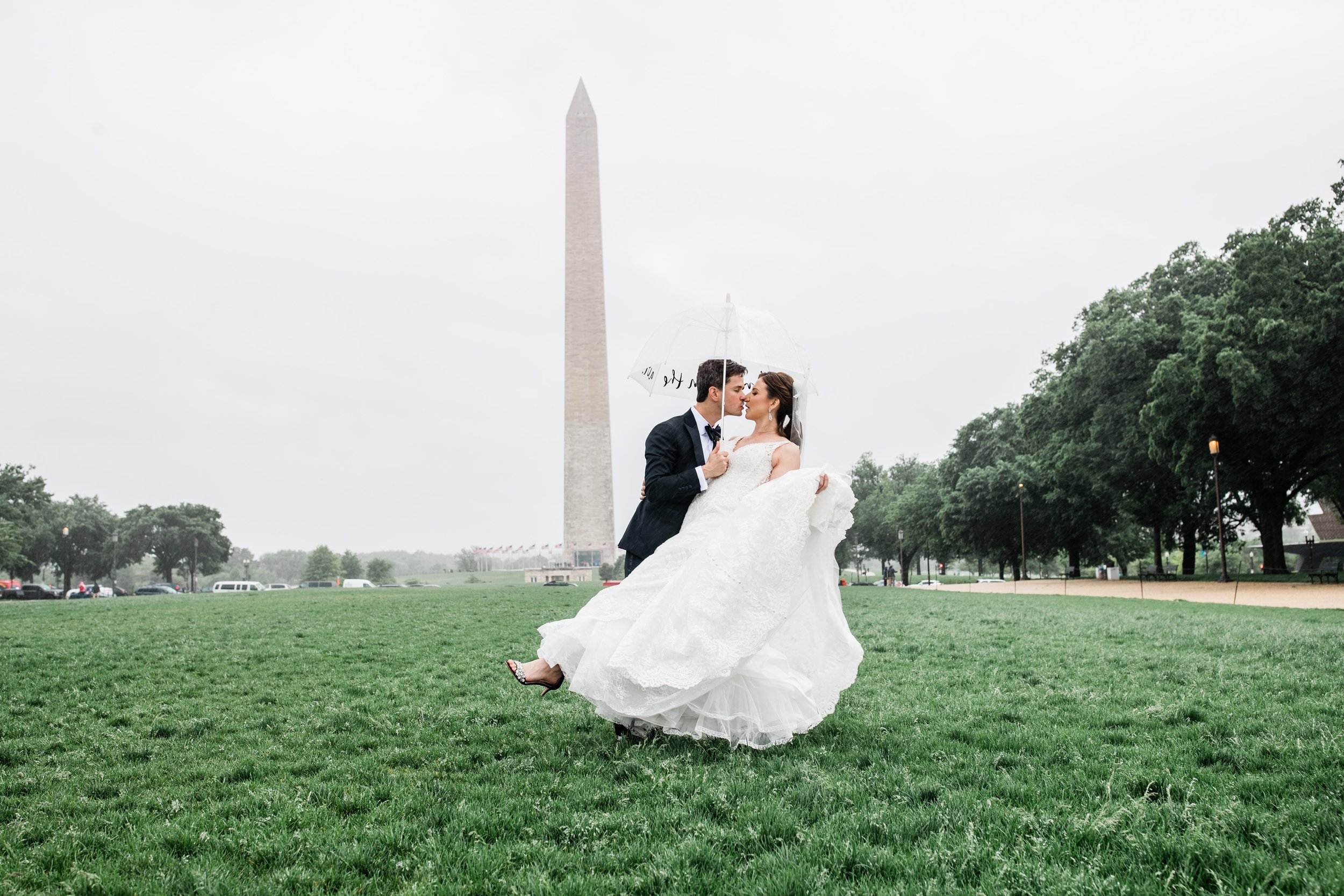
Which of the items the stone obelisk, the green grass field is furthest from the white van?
the green grass field

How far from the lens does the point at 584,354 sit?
166 ft

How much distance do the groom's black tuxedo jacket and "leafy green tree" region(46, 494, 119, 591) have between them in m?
80.1

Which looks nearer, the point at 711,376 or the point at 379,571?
the point at 711,376

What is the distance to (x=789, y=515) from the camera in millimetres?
5504

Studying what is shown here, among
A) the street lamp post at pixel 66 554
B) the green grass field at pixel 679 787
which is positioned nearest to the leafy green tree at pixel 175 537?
the street lamp post at pixel 66 554

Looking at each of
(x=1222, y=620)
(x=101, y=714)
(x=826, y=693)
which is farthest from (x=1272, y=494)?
(x=101, y=714)

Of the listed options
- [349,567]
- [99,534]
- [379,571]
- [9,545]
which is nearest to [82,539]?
[99,534]

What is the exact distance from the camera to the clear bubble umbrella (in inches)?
237

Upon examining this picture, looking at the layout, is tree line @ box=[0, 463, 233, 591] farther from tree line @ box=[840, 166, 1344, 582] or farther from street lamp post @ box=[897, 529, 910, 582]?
tree line @ box=[840, 166, 1344, 582]

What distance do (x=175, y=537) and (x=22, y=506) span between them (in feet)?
61.5

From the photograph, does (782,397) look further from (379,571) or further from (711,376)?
(379,571)

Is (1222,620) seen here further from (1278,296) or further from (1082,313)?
(1082,313)

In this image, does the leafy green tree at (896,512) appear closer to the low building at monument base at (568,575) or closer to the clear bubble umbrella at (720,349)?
the low building at monument base at (568,575)

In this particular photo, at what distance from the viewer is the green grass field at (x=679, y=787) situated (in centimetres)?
335
